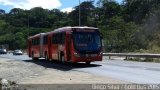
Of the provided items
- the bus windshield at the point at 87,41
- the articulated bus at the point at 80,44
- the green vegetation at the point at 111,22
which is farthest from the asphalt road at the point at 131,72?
the green vegetation at the point at 111,22

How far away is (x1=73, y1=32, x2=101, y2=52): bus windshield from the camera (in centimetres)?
3095

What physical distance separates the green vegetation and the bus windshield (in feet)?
92.7

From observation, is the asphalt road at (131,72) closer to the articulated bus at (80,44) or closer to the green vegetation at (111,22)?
the articulated bus at (80,44)

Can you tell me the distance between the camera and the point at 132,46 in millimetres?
67500

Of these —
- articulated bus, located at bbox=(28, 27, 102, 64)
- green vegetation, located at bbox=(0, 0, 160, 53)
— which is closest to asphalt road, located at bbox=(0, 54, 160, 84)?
articulated bus, located at bbox=(28, 27, 102, 64)

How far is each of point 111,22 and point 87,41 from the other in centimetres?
5927

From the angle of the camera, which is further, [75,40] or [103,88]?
[75,40]

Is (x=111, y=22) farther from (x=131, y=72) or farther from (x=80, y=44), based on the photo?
(x=131, y=72)

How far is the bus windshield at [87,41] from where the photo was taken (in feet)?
102

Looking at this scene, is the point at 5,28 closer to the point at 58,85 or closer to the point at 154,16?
the point at 154,16

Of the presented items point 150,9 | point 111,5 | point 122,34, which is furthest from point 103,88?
point 111,5

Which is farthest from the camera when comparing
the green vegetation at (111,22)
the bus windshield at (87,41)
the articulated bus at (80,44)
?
the green vegetation at (111,22)

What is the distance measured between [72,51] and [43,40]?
38.1 feet

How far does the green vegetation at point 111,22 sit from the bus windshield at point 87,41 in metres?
28.3
